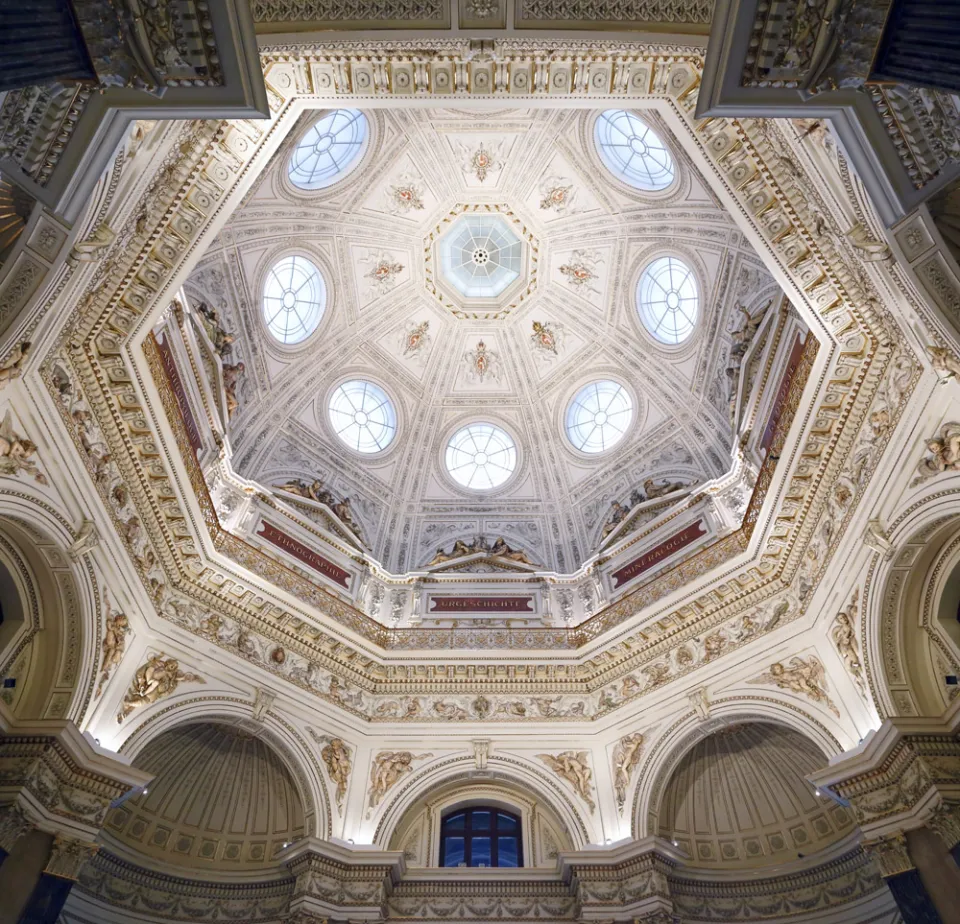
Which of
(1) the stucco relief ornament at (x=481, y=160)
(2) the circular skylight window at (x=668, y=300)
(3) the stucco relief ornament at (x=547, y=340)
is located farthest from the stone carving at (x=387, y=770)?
(1) the stucco relief ornament at (x=481, y=160)

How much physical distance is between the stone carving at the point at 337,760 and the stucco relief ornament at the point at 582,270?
1345 centimetres

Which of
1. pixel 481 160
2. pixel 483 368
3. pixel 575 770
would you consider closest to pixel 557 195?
→ pixel 481 160

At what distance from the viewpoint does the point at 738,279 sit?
55.9 ft

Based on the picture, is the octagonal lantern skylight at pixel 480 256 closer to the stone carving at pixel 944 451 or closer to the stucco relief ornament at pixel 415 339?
the stucco relief ornament at pixel 415 339

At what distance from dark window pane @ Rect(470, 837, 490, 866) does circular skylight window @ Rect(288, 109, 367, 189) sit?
1544 centimetres

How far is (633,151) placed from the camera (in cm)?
1856

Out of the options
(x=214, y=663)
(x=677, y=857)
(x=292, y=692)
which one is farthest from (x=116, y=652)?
(x=677, y=857)

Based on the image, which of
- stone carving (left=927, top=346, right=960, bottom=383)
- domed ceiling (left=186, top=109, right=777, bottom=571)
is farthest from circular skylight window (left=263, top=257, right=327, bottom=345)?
stone carving (left=927, top=346, right=960, bottom=383)

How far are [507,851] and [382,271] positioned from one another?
1479 centimetres

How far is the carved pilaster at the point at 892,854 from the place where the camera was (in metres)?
10.5

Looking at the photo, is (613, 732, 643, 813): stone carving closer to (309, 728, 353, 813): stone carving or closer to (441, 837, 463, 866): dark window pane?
(441, 837, 463, 866): dark window pane

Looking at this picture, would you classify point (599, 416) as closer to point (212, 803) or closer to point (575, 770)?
point (575, 770)

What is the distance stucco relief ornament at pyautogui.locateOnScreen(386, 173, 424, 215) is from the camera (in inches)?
786

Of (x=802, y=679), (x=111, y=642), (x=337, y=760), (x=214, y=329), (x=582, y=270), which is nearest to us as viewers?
(x=111, y=642)
